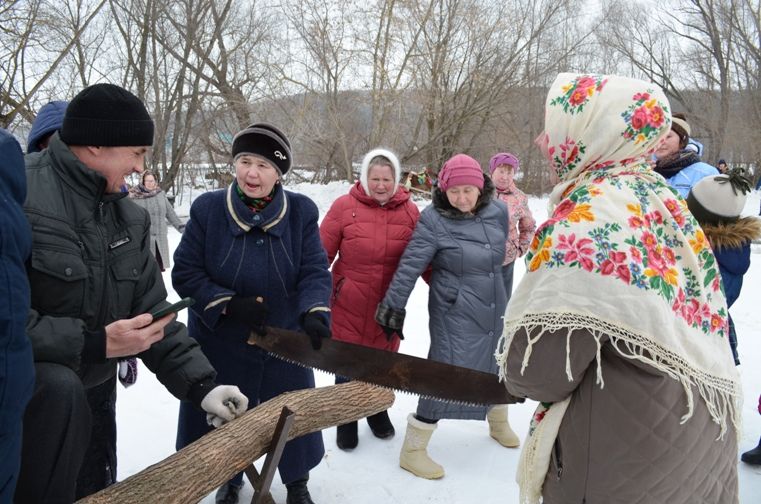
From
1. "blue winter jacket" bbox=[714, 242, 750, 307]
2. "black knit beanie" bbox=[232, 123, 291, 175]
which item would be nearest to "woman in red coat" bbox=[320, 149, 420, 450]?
"black knit beanie" bbox=[232, 123, 291, 175]

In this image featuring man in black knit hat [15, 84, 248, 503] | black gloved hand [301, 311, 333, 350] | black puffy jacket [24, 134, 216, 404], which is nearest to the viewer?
man in black knit hat [15, 84, 248, 503]

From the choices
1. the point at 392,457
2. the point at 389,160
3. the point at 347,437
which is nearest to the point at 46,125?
the point at 389,160

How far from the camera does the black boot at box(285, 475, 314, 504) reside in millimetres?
2834

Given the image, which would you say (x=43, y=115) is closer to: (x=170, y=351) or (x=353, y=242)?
(x=170, y=351)

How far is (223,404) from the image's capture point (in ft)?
6.95

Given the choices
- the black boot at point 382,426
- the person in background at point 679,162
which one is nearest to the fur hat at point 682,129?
the person in background at point 679,162

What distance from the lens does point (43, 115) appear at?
267 cm

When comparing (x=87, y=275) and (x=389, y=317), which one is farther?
(x=389, y=317)

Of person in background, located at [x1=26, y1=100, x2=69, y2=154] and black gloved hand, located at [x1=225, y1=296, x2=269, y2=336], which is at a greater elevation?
person in background, located at [x1=26, y1=100, x2=69, y2=154]

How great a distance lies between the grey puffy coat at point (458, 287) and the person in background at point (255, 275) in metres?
→ 0.76

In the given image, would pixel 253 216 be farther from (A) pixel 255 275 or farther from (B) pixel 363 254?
(B) pixel 363 254

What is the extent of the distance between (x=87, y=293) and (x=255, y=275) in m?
0.93

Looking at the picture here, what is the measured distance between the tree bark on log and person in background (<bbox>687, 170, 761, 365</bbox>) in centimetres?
222

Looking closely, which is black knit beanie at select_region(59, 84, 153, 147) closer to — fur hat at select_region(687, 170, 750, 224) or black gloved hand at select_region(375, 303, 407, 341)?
black gloved hand at select_region(375, 303, 407, 341)
